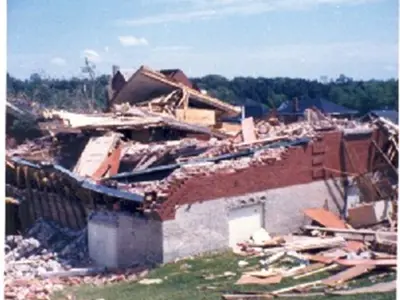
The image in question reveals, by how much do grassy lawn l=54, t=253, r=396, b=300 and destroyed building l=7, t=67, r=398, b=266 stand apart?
303mm

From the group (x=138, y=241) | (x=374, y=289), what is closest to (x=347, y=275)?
(x=374, y=289)

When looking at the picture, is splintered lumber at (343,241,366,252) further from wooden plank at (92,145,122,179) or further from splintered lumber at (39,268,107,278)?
wooden plank at (92,145,122,179)

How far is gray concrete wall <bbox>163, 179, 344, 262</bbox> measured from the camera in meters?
7.45

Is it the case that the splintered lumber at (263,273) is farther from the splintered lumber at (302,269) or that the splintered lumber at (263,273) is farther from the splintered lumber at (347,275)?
the splintered lumber at (347,275)

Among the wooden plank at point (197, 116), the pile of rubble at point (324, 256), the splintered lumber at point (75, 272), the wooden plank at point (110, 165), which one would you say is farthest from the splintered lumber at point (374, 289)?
the wooden plank at point (197, 116)

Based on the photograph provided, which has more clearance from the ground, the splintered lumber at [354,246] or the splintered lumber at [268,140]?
the splintered lumber at [268,140]

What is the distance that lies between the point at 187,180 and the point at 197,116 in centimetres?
387

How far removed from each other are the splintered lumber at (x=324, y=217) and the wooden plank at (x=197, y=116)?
3.22 meters

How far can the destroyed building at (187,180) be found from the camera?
7480mm

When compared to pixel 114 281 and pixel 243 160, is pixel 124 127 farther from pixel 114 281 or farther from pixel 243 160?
pixel 114 281

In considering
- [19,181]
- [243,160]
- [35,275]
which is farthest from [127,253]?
[19,181]

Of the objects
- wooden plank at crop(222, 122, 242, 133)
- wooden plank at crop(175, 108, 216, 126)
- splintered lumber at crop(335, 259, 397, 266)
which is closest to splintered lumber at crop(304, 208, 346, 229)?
splintered lumber at crop(335, 259, 397, 266)

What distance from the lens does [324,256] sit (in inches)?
251

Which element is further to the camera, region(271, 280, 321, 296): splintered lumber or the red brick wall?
the red brick wall
